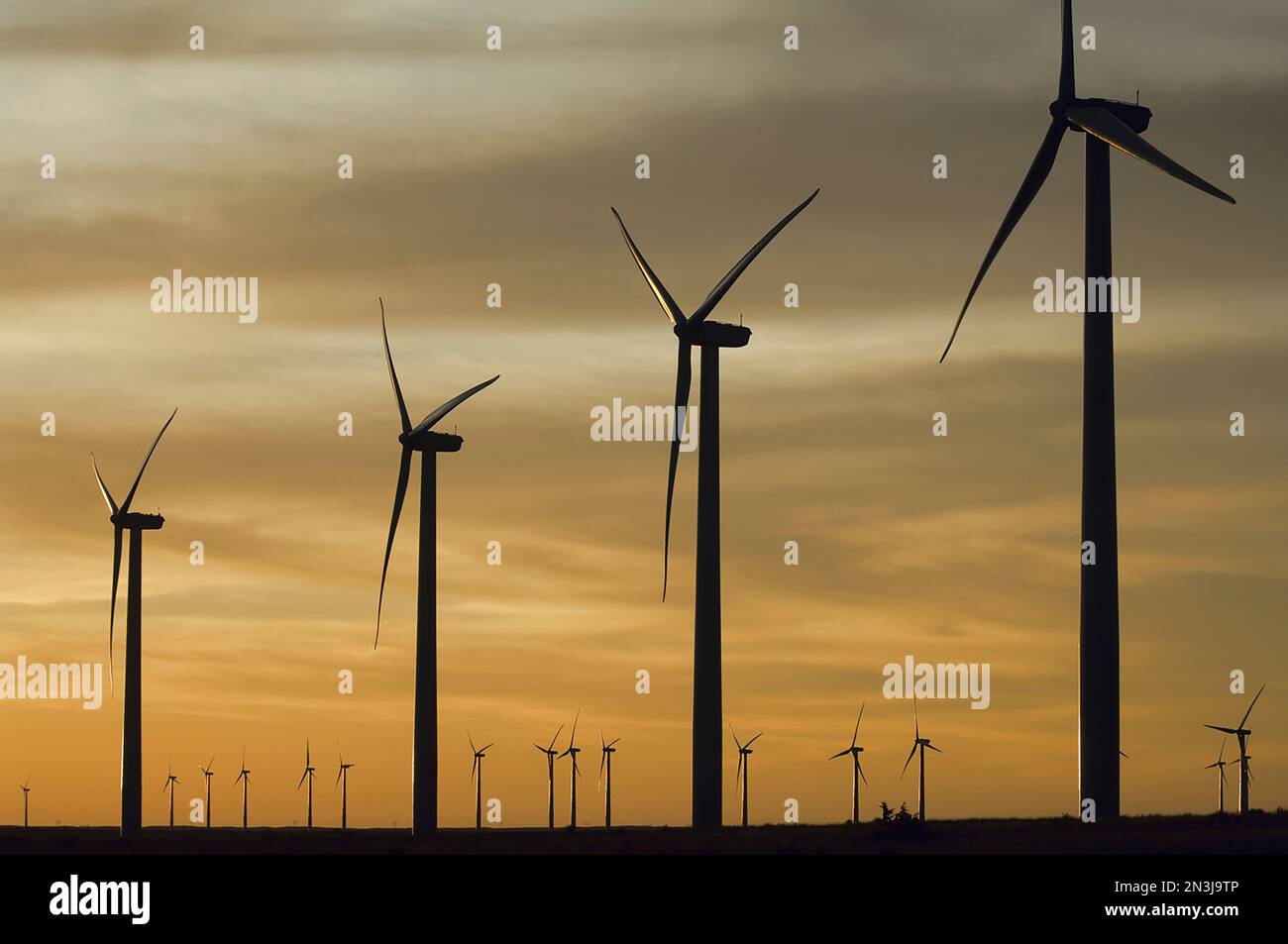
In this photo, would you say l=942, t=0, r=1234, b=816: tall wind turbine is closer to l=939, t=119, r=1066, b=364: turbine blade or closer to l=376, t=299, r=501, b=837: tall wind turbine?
l=939, t=119, r=1066, b=364: turbine blade

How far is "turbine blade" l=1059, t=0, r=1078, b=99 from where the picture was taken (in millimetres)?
93438

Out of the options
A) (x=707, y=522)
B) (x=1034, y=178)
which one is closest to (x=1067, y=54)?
(x=1034, y=178)

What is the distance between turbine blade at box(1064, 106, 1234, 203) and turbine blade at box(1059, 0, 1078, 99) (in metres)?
2.07

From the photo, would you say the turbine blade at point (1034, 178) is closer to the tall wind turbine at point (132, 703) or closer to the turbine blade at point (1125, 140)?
the turbine blade at point (1125, 140)

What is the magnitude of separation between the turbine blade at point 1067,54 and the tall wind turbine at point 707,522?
1687cm

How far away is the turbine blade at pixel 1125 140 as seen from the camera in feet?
271

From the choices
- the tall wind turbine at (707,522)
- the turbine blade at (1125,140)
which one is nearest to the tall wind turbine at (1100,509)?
the turbine blade at (1125,140)

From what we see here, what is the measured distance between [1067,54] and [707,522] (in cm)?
2842

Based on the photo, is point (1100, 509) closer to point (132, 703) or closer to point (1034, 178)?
point (1034, 178)
